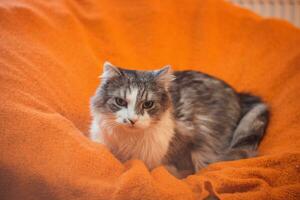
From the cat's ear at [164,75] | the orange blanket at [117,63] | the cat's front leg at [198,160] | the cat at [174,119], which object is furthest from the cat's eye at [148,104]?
the cat's front leg at [198,160]

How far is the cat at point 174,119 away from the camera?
1.55 meters

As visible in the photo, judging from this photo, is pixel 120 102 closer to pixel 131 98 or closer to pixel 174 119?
pixel 131 98

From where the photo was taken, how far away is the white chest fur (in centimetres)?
159

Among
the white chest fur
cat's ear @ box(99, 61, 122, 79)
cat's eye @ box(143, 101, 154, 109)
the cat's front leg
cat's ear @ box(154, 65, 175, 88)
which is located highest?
cat's ear @ box(99, 61, 122, 79)

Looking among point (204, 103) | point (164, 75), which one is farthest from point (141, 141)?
point (204, 103)

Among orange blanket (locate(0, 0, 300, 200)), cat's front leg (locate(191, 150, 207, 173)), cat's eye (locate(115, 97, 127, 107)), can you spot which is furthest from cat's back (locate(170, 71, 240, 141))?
cat's eye (locate(115, 97, 127, 107))

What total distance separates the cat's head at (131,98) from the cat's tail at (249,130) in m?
0.39

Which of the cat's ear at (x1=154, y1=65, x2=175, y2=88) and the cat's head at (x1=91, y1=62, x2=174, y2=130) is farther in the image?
the cat's ear at (x1=154, y1=65, x2=175, y2=88)

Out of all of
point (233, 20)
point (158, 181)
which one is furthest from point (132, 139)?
point (233, 20)

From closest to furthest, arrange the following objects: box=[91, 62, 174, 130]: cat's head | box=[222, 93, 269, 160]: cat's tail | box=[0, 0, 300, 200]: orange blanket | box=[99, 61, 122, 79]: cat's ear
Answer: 1. box=[0, 0, 300, 200]: orange blanket
2. box=[91, 62, 174, 130]: cat's head
3. box=[99, 61, 122, 79]: cat's ear
4. box=[222, 93, 269, 160]: cat's tail

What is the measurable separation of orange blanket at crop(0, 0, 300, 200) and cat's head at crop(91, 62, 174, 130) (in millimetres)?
142

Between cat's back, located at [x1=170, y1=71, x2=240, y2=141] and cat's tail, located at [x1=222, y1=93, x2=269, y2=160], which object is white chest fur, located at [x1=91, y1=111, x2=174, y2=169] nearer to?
cat's back, located at [x1=170, y1=71, x2=240, y2=141]

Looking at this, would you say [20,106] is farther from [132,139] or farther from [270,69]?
[270,69]

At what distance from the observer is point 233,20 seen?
2.41 metres
